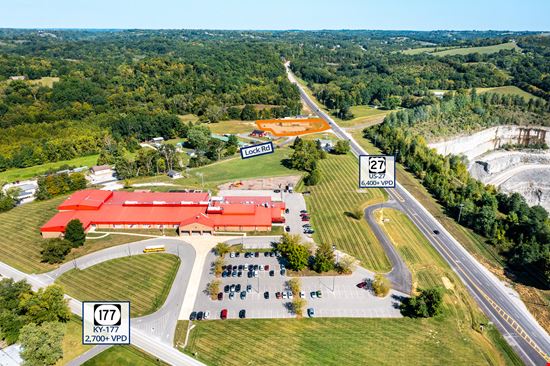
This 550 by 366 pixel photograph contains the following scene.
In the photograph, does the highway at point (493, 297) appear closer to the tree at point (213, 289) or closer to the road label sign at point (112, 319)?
the tree at point (213, 289)

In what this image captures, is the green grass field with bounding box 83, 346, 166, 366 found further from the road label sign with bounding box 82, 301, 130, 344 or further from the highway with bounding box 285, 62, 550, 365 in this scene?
the highway with bounding box 285, 62, 550, 365

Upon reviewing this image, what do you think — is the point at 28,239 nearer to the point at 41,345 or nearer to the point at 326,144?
the point at 41,345

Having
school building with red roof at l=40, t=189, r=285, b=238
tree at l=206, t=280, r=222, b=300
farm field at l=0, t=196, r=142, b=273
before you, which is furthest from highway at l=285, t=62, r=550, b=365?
farm field at l=0, t=196, r=142, b=273

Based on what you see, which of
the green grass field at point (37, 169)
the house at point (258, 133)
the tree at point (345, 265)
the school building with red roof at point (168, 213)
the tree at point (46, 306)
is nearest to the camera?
the tree at point (46, 306)

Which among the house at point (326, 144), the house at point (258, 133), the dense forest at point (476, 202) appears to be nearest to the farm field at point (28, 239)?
the dense forest at point (476, 202)

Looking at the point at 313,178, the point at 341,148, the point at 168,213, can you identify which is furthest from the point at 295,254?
the point at 341,148

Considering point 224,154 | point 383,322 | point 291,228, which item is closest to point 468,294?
point 383,322

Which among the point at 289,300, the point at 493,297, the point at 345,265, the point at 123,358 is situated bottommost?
the point at 493,297
